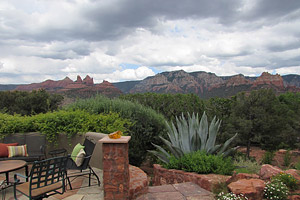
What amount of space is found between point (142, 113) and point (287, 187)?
4649mm

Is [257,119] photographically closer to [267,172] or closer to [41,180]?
[267,172]

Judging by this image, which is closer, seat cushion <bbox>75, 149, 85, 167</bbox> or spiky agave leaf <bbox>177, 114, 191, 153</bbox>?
seat cushion <bbox>75, 149, 85, 167</bbox>

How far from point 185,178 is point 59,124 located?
3.65m

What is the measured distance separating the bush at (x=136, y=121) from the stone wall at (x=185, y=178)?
168 cm

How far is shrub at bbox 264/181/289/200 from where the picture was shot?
11.9 feet

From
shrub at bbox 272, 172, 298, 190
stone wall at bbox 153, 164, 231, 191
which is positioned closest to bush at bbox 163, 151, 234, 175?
stone wall at bbox 153, 164, 231, 191

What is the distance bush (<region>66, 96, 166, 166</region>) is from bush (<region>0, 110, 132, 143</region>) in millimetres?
863

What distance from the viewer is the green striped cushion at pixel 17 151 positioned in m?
5.34

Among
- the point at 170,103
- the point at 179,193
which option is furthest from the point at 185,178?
the point at 170,103

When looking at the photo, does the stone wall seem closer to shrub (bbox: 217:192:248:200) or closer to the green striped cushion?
shrub (bbox: 217:192:248:200)

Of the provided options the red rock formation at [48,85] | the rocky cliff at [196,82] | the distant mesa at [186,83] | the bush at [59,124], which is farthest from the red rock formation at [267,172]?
the red rock formation at [48,85]

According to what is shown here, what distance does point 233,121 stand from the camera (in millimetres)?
12125

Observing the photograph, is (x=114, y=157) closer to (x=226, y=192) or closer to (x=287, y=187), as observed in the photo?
(x=226, y=192)

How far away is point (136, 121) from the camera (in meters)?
7.11
